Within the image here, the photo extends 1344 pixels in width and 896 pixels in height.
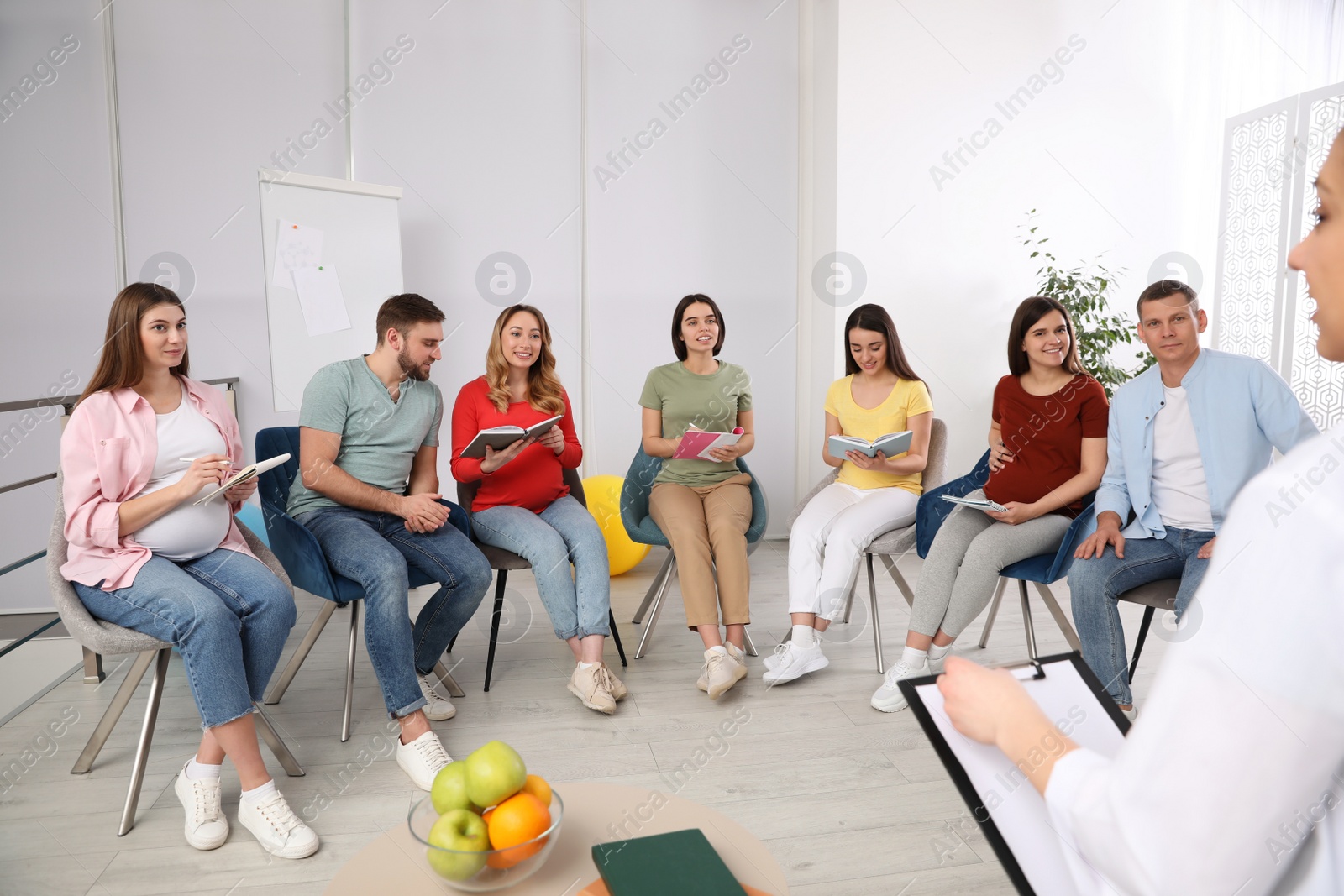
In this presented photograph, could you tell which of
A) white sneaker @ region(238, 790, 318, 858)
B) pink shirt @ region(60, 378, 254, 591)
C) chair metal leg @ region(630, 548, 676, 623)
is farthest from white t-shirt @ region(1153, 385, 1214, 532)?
pink shirt @ region(60, 378, 254, 591)

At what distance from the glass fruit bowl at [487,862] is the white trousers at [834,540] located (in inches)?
66.2

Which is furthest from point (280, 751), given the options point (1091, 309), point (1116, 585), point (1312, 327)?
point (1312, 327)

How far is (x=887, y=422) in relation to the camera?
9.87 feet

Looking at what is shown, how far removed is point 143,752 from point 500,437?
112 cm

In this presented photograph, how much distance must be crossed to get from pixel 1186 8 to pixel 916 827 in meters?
4.52

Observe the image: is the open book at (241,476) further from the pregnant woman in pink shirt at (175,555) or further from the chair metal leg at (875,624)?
the chair metal leg at (875,624)

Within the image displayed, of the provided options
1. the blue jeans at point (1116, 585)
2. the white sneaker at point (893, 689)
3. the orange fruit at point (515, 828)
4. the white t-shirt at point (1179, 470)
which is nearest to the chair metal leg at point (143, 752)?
the orange fruit at point (515, 828)

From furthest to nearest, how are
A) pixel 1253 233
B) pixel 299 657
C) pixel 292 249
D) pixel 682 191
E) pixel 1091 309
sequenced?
pixel 682 191, pixel 1253 233, pixel 1091 309, pixel 292 249, pixel 299 657

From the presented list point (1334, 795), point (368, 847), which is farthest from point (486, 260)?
point (1334, 795)

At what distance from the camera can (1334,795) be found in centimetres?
60

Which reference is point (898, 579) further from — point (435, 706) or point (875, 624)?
point (435, 706)

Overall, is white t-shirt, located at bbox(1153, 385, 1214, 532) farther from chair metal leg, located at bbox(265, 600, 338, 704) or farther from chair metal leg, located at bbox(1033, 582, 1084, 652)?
chair metal leg, located at bbox(265, 600, 338, 704)

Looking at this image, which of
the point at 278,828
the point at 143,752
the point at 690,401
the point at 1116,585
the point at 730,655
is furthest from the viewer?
the point at 690,401

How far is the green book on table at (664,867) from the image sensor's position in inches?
40.9
